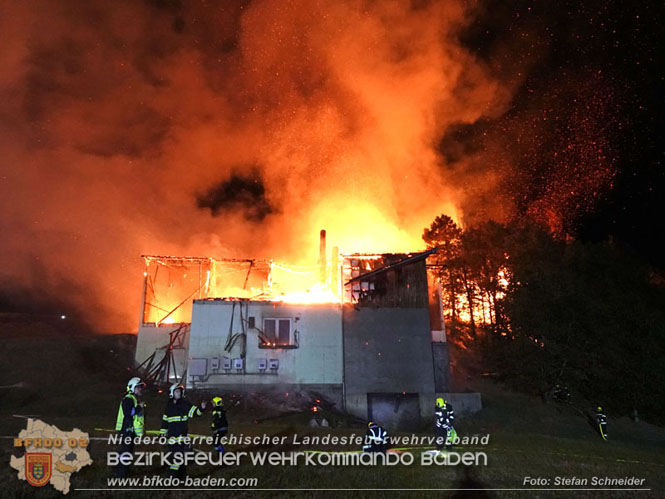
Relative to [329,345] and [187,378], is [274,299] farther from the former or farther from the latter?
[187,378]

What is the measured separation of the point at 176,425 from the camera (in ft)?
23.1

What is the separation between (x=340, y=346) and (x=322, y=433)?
27.9 ft

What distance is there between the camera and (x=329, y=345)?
2222 centimetres

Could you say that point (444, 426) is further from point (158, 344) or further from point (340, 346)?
point (158, 344)

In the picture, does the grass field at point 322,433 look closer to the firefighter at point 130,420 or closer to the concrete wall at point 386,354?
the firefighter at point 130,420

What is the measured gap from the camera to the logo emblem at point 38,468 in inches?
263

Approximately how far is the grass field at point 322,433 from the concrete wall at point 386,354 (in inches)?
111

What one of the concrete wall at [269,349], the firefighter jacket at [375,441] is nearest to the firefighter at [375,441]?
the firefighter jacket at [375,441]

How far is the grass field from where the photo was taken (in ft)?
23.5

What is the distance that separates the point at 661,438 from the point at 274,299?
70.6 ft

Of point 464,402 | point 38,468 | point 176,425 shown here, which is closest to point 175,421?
point 176,425

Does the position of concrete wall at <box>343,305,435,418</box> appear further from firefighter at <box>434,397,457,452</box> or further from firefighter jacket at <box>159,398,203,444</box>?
firefighter jacket at <box>159,398,203,444</box>

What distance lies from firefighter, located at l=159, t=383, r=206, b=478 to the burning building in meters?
14.7

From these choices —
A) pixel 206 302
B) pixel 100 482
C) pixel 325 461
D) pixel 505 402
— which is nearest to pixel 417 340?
pixel 505 402
